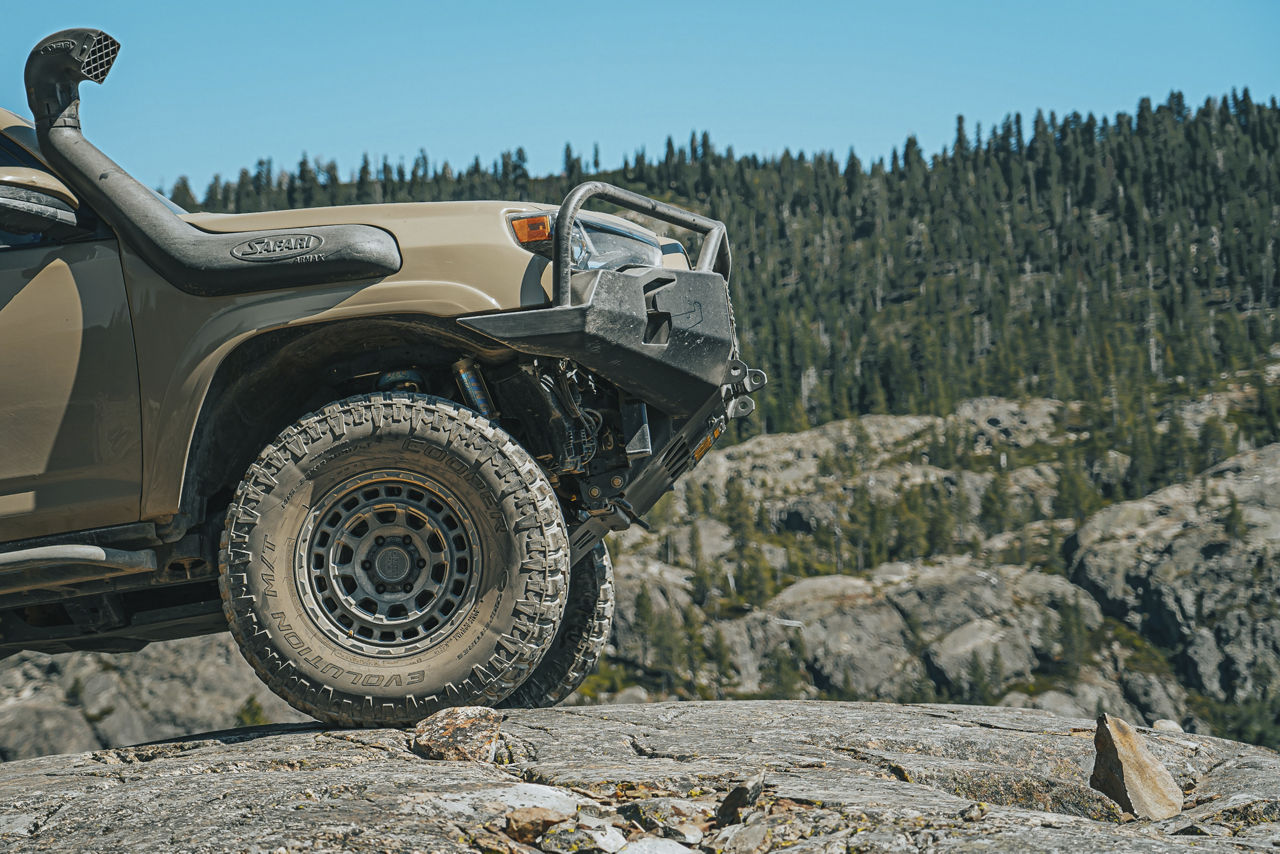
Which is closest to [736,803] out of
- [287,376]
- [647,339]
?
[647,339]

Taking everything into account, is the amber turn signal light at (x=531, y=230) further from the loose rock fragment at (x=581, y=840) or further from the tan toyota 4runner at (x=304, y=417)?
the loose rock fragment at (x=581, y=840)

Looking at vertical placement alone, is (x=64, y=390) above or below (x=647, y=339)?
below

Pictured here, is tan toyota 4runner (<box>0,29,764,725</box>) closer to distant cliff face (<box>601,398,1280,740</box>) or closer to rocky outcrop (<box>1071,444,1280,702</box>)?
distant cliff face (<box>601,398,1280,740</box>)

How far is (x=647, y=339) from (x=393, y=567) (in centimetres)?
138

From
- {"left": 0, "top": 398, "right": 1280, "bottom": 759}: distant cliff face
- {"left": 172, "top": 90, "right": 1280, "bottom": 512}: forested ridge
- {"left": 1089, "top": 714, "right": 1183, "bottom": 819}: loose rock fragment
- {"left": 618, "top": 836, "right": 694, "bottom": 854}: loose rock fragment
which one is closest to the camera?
{"left": 618, "top": 836, "right": 694, "bottom": 854}: loose rock fragment

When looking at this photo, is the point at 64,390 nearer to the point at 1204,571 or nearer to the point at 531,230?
the point at 531,230

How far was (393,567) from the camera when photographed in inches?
167

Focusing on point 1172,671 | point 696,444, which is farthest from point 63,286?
point 1172,671

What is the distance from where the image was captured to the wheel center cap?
422 cm

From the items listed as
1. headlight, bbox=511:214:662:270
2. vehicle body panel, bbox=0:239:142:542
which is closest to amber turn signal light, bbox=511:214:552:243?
headlight, bbox=511:214:662:270

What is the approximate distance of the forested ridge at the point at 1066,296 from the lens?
154000 millimetres

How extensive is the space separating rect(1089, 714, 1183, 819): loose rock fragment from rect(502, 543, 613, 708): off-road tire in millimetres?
2721

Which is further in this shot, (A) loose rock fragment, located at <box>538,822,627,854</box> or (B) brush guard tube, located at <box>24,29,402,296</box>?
(B) brush guard tube, located at <box>24,29,402,296</box>

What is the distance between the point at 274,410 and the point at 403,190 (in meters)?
198
